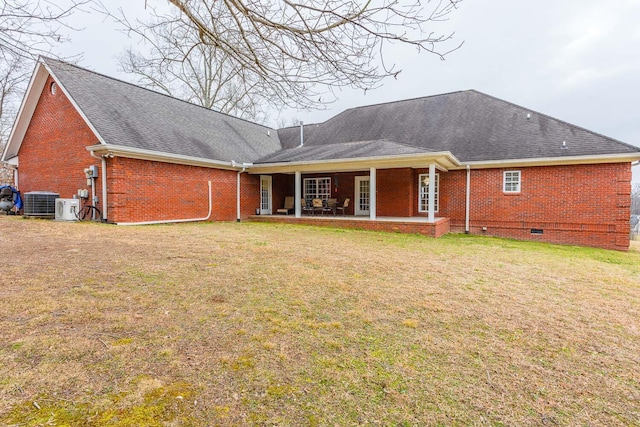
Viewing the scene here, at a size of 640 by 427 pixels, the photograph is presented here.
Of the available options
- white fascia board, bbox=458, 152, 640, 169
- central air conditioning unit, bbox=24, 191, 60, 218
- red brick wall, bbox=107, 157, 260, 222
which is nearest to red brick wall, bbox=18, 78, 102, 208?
central air conditioning unit, bbox=24, 191, 60, 218

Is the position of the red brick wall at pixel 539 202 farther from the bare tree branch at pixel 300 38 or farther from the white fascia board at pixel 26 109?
the white fascia board at pixel 26 109

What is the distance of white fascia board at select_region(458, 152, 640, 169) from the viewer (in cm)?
1038

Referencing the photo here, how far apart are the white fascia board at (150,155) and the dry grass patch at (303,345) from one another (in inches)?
207

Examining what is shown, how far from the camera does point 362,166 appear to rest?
12227 mm

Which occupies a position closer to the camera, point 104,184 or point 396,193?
point 104,184

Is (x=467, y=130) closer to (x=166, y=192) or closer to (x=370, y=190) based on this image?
(x=370, y=190)

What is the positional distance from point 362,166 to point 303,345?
10077 millimetres

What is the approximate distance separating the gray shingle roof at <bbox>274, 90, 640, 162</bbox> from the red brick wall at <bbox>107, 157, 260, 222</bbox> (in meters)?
6.52

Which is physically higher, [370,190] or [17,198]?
[370,190]

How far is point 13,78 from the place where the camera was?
5.17m

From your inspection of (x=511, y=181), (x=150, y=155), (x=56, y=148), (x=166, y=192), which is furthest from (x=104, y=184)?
(x=511, y=181)

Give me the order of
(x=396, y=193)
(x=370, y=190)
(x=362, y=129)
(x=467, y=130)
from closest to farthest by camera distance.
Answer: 1. (x=370, y=190)
2. (x=396, y=193)
3. (x=467, y=130)
4. (x=362, y=129)

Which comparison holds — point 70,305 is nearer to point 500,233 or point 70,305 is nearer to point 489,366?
point 489,366

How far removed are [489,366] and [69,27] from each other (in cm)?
549
